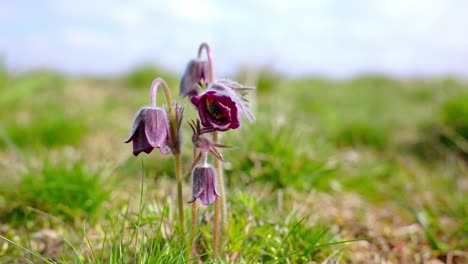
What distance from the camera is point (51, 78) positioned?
8812mm

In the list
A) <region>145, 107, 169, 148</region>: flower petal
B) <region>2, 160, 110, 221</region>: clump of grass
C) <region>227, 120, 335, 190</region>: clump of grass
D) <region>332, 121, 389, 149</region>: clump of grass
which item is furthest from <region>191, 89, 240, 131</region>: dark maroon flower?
<region>332, 121, 389, 149</region>: clump of grass

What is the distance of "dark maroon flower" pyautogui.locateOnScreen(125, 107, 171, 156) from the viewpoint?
1840 millimetres

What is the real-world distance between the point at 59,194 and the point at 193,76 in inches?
57.4

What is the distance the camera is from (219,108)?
1896 millimetres

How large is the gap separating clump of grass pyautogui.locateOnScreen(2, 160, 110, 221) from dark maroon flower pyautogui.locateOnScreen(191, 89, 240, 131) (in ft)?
4.93

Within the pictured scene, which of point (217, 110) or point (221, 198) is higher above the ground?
point (217, 110)

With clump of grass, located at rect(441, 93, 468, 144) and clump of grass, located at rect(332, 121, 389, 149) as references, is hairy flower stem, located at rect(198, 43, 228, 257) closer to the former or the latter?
clump of grass, located at rect(332, 121, 389, 149)

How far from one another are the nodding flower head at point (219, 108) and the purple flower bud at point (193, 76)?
0.35 meters

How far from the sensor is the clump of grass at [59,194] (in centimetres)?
304

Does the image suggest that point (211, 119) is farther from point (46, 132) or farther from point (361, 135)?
point (361, 135)

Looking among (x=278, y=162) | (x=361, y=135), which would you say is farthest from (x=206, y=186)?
(x=361, y=135)

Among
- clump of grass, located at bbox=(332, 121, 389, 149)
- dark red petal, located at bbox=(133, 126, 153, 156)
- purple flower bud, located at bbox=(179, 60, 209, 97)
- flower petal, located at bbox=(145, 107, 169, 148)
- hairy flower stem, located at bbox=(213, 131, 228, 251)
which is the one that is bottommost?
clump of grass, located at bbox=(332, 121, 389, 149)

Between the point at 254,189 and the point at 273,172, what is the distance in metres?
0.22

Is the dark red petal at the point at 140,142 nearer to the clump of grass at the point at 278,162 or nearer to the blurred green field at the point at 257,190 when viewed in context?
the blurred green field at the point at 257,190
